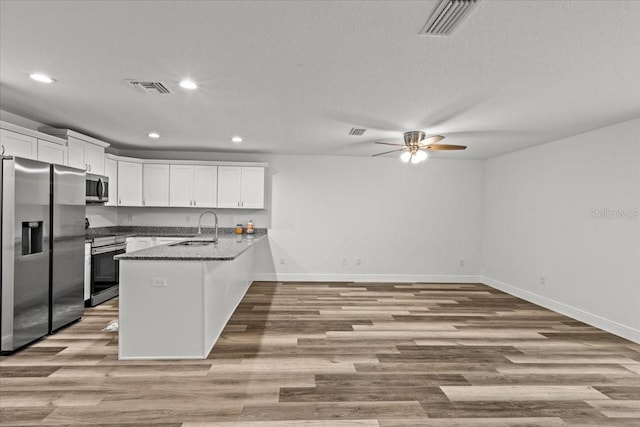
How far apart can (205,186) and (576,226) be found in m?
5.85

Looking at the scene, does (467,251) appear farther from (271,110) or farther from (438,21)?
(438,21)

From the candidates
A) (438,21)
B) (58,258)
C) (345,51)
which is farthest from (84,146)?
(438,21)

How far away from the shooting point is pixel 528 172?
5.57 meters

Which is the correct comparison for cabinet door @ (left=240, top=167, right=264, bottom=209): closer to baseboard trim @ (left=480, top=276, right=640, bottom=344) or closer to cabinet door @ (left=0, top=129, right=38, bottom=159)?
cabinet door @ (left=0, top=129, right=38, bottom=159)

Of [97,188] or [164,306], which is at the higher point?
[97,188]

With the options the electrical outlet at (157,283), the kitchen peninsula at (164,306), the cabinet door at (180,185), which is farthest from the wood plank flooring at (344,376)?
the cabinet door at (180,185)

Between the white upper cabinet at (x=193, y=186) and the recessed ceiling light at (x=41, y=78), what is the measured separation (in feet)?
10.5

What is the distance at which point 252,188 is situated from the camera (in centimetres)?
627

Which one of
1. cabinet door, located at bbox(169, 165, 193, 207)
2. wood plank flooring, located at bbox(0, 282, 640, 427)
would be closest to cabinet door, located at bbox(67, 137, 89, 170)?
cabinet door, located at bbox(169, 165, 193, 207)

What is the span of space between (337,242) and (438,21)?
5.03 metres

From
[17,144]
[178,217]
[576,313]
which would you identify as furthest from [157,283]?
[576,313]

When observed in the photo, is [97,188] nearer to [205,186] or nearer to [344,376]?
[205,186]

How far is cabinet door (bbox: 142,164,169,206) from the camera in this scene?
20.1ft

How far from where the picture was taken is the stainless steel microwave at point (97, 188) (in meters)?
4.80
